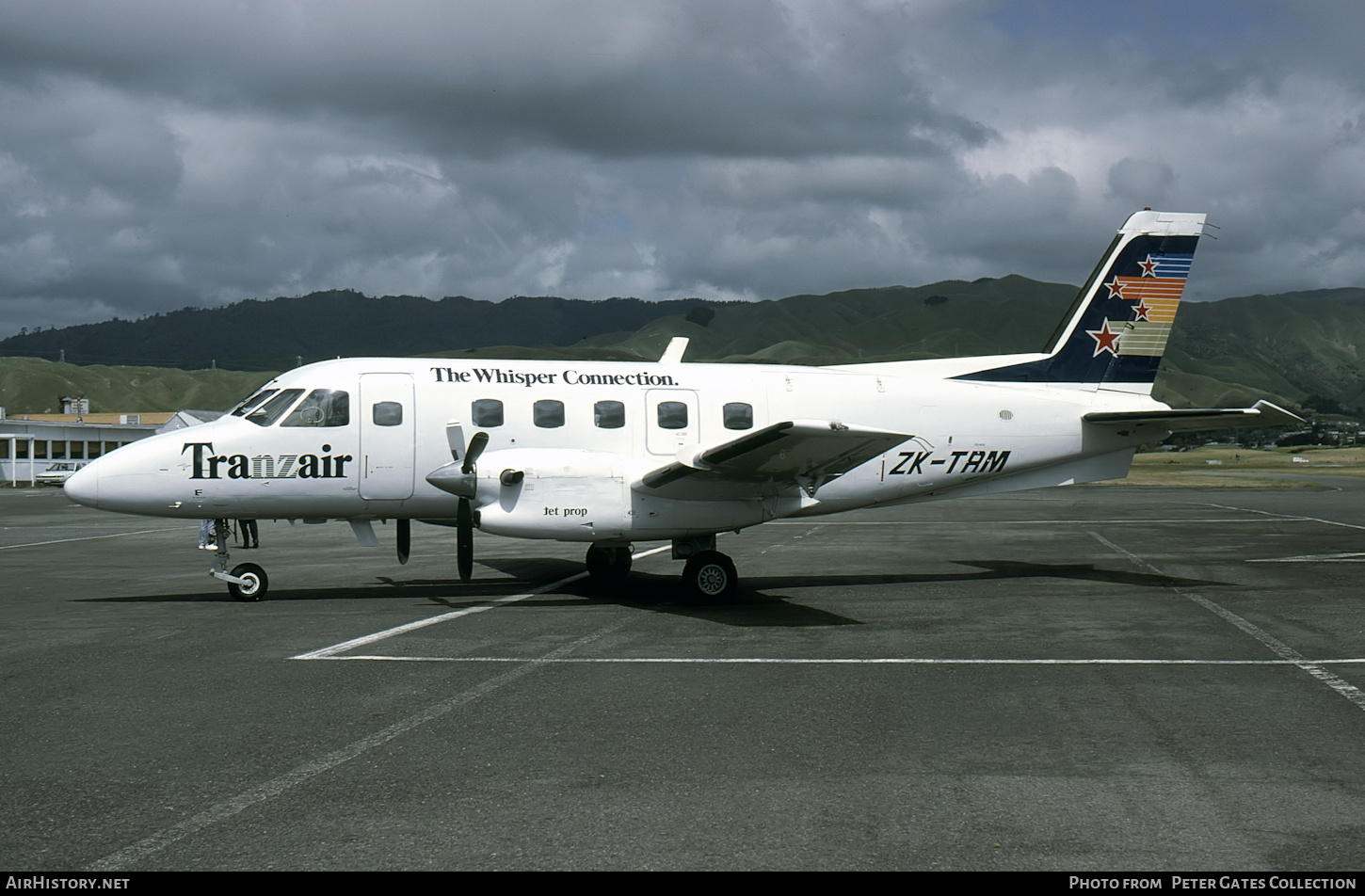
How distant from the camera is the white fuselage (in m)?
14.0

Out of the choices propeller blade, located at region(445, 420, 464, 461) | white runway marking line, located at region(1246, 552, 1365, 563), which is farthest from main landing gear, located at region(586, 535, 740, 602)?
white runway marking line, located at region(1246, 552, 1365, 563)

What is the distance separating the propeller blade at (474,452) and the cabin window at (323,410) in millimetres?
1901

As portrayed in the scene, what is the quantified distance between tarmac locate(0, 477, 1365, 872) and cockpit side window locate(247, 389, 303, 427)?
248cm

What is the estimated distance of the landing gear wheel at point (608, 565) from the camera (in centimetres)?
1639

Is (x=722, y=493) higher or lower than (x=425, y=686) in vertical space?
higher

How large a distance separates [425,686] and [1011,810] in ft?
16.7

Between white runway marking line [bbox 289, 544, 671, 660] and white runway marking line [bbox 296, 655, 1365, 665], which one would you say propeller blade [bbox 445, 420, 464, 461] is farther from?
white runway marking line [bbox 296, 655, 1365, 665]

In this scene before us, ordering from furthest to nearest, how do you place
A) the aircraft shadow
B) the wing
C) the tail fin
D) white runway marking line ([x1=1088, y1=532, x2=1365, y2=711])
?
1. the tail fin
2. the aircraft shadow
3. the wing
4. white runway marking line ([x1=1088, y1=532, x2=1365, y2=711])

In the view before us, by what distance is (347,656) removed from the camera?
10281 mm

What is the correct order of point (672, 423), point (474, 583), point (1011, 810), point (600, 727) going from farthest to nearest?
point (474, 583)
point (672, 423)
point (600, 727)
point (1011, 810)

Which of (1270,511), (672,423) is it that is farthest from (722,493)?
(1270,511)

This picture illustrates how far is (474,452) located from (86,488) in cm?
496
